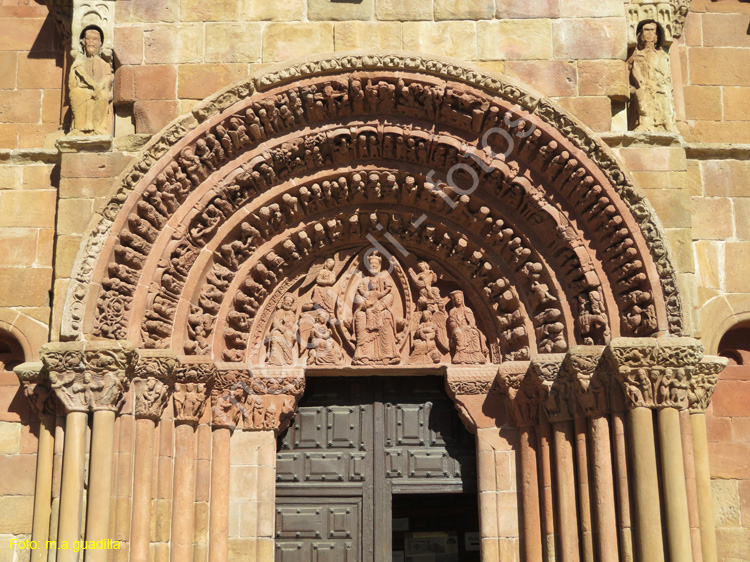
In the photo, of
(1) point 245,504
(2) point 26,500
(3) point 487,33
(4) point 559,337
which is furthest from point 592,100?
(2) point 26,500

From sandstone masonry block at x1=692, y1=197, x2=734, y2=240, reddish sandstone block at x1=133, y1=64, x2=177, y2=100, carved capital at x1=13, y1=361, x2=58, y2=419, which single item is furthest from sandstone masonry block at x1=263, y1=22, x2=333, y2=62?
sandstone masonry block at x1=692, y1=197, x2=734, y2=240

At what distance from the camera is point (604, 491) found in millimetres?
9367

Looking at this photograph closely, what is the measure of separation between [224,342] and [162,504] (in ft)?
5.58

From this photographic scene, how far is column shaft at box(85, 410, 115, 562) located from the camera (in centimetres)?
891

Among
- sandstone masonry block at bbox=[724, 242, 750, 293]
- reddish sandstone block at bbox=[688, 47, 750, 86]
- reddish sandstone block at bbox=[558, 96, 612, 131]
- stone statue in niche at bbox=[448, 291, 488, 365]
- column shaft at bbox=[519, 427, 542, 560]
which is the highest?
reddish sandstone block at bbox=[688, 47, 750, 86]

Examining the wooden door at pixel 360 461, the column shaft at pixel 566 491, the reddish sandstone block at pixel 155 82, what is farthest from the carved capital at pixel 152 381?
the column shaft at pixel 566 491

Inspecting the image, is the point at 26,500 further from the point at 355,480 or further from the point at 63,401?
the point at 355,480

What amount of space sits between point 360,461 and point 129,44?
4.63m

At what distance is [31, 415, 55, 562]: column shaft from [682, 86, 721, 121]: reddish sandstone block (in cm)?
685

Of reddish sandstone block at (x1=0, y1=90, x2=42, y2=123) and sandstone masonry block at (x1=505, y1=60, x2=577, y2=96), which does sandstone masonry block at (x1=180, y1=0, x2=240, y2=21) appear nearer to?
reddish sandstone block at (x1=0, y1=90, x2=42, y2=123)

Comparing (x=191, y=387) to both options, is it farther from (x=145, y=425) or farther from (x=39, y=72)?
(x=39, y=72)

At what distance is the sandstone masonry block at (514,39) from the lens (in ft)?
33.5

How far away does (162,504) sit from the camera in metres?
9.58

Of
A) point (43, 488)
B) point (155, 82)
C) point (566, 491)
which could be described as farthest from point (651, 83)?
point (43, 488)
